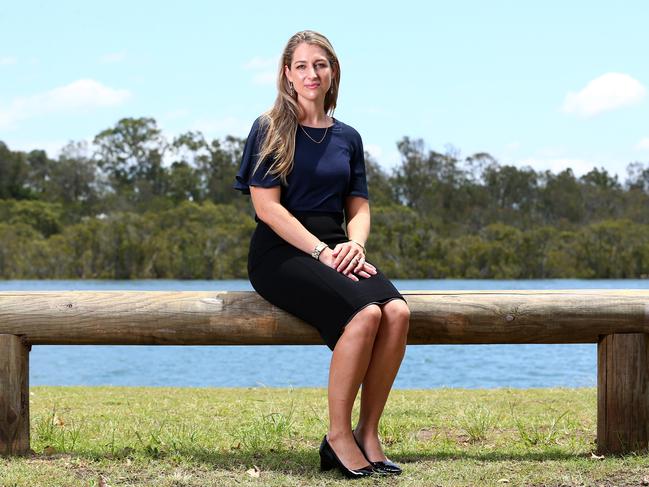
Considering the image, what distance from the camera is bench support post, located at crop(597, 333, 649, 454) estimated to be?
15.1ft

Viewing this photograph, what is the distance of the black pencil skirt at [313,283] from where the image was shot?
4.15 meters

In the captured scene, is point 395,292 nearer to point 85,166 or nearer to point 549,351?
point 549,351

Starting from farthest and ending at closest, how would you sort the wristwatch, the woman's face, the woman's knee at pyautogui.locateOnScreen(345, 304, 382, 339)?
the woman's face → the wristwatch → the woman's knee at pyautogui.locateOnScreen(345, 304, 382, 339)

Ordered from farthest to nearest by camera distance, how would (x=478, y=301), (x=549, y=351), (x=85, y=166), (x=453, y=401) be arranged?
1. (x=85, y=166)
2. (x=549, y=351)
3. (x=453, y=401)
4. (x=478, y=301)

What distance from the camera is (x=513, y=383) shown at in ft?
48.6

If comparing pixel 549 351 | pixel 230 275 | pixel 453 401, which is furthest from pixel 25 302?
pixel 230 275

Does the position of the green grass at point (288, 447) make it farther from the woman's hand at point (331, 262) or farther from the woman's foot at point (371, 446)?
the woman's hand at point (331, 262)

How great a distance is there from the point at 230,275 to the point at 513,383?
4414 cm

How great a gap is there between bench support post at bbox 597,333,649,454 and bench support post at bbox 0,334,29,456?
278cm

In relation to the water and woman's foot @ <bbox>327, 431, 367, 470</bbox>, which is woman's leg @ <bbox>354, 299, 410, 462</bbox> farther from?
the water

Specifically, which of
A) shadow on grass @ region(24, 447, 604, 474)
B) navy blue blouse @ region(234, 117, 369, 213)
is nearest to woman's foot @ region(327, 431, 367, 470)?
shadow on grass @ region(24, 447, 604, 474)

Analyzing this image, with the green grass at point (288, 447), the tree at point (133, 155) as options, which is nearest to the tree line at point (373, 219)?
the tree at point (133, 155)

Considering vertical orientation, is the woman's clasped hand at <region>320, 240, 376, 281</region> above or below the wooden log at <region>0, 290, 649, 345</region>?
above

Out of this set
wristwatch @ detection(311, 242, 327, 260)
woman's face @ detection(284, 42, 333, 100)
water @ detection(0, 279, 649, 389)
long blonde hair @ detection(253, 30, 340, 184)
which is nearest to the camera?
wristwatch @ detection(311, 242, 327, 260)
